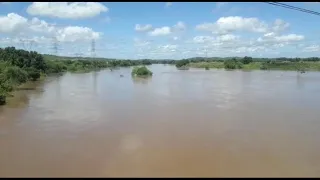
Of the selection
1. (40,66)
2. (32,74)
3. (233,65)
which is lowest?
(32,74)

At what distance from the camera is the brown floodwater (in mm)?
7227

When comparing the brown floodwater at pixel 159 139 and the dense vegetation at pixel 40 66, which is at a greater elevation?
the dense vegetation at pixel 40 66

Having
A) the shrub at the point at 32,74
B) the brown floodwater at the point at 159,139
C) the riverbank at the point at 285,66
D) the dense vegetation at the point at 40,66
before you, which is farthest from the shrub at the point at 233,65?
the brown floodwater at the point at 159,139

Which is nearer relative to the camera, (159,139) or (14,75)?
(159,139)

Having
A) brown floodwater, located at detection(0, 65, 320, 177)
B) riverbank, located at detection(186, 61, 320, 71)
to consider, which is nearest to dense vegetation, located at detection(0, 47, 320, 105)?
riverbank, located at detection(186, 61, 320, 71)

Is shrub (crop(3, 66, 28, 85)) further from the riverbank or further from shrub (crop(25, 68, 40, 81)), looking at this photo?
the riverbank

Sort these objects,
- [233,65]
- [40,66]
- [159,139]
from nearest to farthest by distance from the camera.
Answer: [159,139] → [40,66] → [233,65]

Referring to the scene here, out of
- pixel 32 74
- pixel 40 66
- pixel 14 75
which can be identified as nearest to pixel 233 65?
pixel 40 66

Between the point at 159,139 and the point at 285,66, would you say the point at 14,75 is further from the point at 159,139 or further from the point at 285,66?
the point at 285,66

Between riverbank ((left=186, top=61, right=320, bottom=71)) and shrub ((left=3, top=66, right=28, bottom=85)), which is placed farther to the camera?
riverbank ((left=186, top=61, right=320, bottom=71))

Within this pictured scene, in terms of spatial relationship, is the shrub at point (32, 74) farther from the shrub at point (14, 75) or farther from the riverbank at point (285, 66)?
the riverbank at point (285, 66)

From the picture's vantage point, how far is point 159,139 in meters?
9.59

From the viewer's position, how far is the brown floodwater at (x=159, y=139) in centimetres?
723

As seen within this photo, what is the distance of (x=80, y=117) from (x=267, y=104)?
8.88 m
